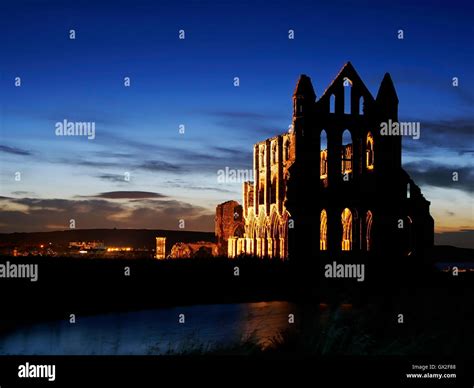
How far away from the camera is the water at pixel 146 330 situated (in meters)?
19.1

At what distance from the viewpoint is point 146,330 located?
76.3ft

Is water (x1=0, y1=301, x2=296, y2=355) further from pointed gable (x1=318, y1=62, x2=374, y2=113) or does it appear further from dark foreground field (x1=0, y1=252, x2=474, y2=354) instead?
pointed gable (x1=318, y1=62, x2=374, y2=113)

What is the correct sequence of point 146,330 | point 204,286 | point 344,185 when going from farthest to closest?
point 344,185 → point 204,286 → point 146,330

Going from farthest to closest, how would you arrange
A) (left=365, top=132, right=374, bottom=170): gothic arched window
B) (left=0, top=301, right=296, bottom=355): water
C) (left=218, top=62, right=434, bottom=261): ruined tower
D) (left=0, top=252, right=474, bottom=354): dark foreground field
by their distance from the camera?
(left=365, top=132, right=374, bottom=170): gothic arched window
(left=218, top=62, right=434, bottom=261): ruined tower
(left=0, top=252, right=474, bottom=354): dark foreground field
(left=0, top=301, right=296, bottom=355): water

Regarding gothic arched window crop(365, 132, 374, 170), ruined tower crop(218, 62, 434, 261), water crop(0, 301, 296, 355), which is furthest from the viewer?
gothic arched window crop(365, 132, 374, 170)

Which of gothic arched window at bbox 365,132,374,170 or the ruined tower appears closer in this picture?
the ruined tower

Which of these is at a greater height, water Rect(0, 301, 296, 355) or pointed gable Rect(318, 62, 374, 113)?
pointed gable Rect(318, 62, 374, 113)

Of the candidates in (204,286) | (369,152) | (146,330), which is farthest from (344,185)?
(146,330)

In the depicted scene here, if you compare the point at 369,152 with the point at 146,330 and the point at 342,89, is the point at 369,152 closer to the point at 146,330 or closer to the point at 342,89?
the point at 342,89

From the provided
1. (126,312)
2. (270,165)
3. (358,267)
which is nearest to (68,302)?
(126,312)

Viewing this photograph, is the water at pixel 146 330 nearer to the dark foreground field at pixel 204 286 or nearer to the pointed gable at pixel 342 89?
the dark foreground field at pixel 204 286

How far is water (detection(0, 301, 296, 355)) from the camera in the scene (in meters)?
19.1

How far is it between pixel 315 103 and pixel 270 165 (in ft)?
25.8


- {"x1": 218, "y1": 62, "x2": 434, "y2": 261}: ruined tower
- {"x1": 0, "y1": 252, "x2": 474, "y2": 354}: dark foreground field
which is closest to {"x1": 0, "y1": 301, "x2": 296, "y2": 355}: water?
Result: {"x1": 0, "y1": 252, "x2": 474, "y2": 354}: dark foreground field
